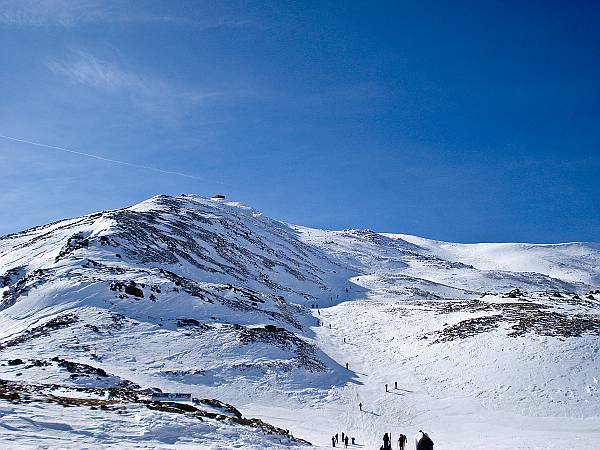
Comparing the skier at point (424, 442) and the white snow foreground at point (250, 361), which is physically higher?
the white snow foreground at point (250, 361)

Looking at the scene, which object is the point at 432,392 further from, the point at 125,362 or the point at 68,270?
the point at 68,270

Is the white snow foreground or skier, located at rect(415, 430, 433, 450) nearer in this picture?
skier, located at rect(415, 430, 433, 450)

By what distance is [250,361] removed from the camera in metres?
43.1

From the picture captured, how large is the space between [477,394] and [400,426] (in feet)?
29.9

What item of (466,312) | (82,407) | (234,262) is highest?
(234,262)

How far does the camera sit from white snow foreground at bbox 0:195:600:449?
65.6 feet

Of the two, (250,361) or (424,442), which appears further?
(250,361)

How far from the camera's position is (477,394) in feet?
128

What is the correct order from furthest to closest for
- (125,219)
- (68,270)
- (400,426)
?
(125,219) → (68,270) → (400,426)

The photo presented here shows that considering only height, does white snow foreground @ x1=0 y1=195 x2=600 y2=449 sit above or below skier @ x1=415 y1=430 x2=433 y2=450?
above

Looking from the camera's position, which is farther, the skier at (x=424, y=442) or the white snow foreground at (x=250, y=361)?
the white snow foreground at (x=250, y=361)

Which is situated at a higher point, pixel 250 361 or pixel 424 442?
pixel 250 361

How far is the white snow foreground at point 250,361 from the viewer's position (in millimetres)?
20000

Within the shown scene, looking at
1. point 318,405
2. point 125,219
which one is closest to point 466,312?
point 318,405
